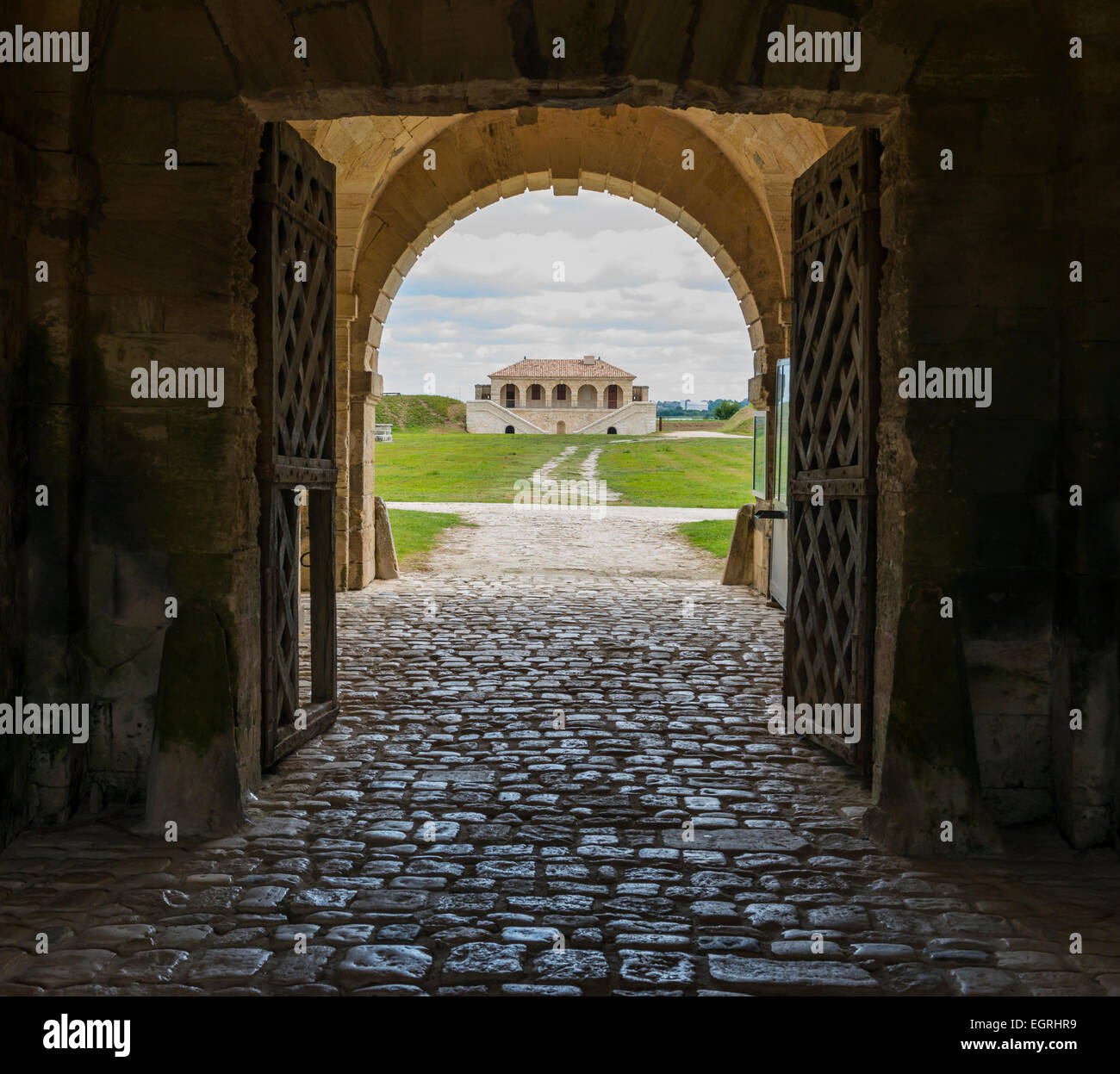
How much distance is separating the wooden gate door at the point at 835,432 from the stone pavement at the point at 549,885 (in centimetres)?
60

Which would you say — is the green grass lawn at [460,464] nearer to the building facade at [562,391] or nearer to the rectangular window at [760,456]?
the rectangular window at [760,456]

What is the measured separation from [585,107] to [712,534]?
46.4 ft

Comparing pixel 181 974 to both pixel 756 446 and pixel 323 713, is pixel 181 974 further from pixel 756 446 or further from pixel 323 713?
pixel 756 446

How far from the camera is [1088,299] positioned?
4.30 meters

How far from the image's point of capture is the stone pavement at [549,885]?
3.11 metres

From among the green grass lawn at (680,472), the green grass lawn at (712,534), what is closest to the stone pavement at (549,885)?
the green grass lawn at (712,534)

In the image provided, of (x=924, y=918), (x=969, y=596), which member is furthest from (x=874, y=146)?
(x=924, y=918)

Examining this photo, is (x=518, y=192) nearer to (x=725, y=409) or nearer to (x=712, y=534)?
(x=712, y=534)

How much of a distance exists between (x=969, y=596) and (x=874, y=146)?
2448mm

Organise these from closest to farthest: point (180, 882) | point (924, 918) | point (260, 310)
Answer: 1. point (924, 918)
2. point (180, 882)
3. point (260, 310)

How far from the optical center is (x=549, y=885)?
3773mm

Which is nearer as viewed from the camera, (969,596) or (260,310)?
(969,596)
